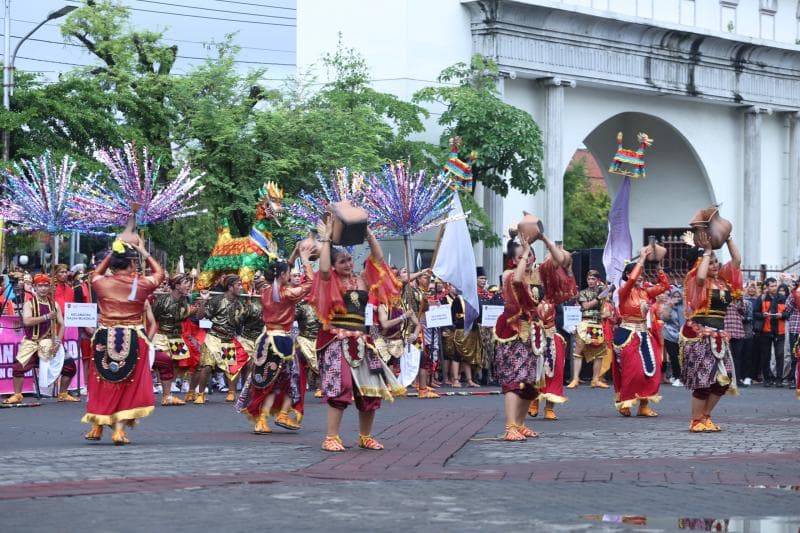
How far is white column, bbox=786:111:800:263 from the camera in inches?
1769

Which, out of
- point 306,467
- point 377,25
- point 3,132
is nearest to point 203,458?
point 306,467

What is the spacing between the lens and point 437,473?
11.6 metres

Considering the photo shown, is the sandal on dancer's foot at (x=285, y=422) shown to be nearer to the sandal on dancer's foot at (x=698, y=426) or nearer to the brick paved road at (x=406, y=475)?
the brick paved road at (x=406, y=475)

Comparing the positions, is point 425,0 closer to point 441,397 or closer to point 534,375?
point 441,397

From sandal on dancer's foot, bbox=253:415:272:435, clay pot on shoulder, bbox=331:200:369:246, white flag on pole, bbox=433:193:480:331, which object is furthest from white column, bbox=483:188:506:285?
clay pot on shoulder, bbox=331:200:369:246

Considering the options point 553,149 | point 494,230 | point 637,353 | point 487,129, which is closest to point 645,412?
point 637,353

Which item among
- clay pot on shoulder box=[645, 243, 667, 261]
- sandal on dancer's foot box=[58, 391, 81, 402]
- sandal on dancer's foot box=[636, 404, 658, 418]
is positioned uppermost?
clay pot on shoulder box=[645, 243, 667, 261]

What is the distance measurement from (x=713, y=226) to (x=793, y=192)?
101 ft

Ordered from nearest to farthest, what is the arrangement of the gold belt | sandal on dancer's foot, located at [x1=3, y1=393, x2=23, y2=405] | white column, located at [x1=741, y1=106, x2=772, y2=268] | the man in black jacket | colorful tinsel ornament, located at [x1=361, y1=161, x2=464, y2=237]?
the gold belt
sandal on dancer's foot, located at [x1=3, y1=393, x2=23, y2=405]
colorful tinsel ornament, located at [x1=361, y1=161, x2=464, y2=237]
the man in black jacket
white column, located at [x1=741, y1=106, x2=772, y2=268]

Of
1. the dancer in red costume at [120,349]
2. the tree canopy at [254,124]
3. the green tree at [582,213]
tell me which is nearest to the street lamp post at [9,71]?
the tree canopy at [254,124]

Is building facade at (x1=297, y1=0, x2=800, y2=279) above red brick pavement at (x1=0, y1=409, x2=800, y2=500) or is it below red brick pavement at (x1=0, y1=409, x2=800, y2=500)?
above

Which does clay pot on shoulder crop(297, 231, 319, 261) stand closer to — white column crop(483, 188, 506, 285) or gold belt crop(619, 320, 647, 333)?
gold belt crop(619, 320, 647, 333)

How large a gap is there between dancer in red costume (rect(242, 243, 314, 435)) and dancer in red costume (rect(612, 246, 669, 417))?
14.8 ft

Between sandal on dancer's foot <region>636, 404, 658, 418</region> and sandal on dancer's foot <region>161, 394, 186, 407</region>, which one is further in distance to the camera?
sandal on dancer's foot <region>161, 394, 186, 407</region>
